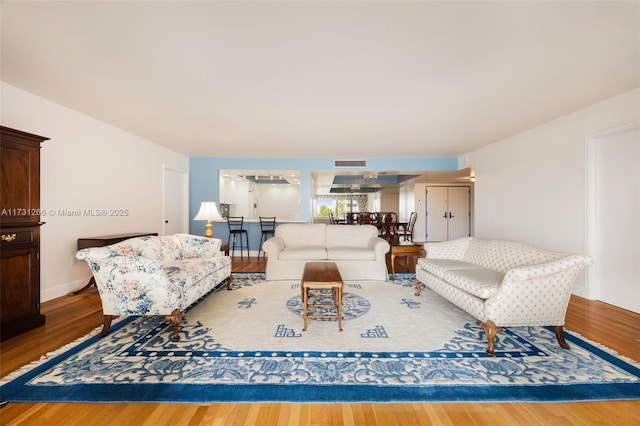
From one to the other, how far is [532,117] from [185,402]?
191 inches

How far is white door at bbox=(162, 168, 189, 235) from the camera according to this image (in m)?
5.43

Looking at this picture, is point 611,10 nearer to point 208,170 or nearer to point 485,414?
point 485,414

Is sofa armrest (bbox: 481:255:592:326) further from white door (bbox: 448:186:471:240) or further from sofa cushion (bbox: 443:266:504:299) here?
white door (bbox: 448:186:471:240)

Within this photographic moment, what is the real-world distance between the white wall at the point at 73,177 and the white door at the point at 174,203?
807 mm

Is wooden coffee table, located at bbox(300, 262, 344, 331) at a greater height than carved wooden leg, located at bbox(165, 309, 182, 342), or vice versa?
wooden coffee table, located at bbox(300, 262, 344, 331)

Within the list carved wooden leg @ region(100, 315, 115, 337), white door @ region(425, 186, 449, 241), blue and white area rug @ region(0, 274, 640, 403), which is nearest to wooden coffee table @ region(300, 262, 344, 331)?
blue and white area rug @ region(0, 274, 640, 403)

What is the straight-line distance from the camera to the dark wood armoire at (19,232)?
2197 millimetres

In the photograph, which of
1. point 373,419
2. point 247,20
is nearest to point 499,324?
point 373,419

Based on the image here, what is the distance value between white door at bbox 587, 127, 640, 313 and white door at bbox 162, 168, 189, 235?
708cm

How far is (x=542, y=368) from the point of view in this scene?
1.81 meters

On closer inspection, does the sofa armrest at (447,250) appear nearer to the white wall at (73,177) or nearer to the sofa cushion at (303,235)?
the sofa cushion at (303,235)

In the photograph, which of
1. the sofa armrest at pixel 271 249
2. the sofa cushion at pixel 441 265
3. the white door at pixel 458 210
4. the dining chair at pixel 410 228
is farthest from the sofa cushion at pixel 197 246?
the white door at pixel 458 210

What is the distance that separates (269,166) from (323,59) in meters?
4.34

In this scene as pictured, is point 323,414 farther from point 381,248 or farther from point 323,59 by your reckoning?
point 381,248
